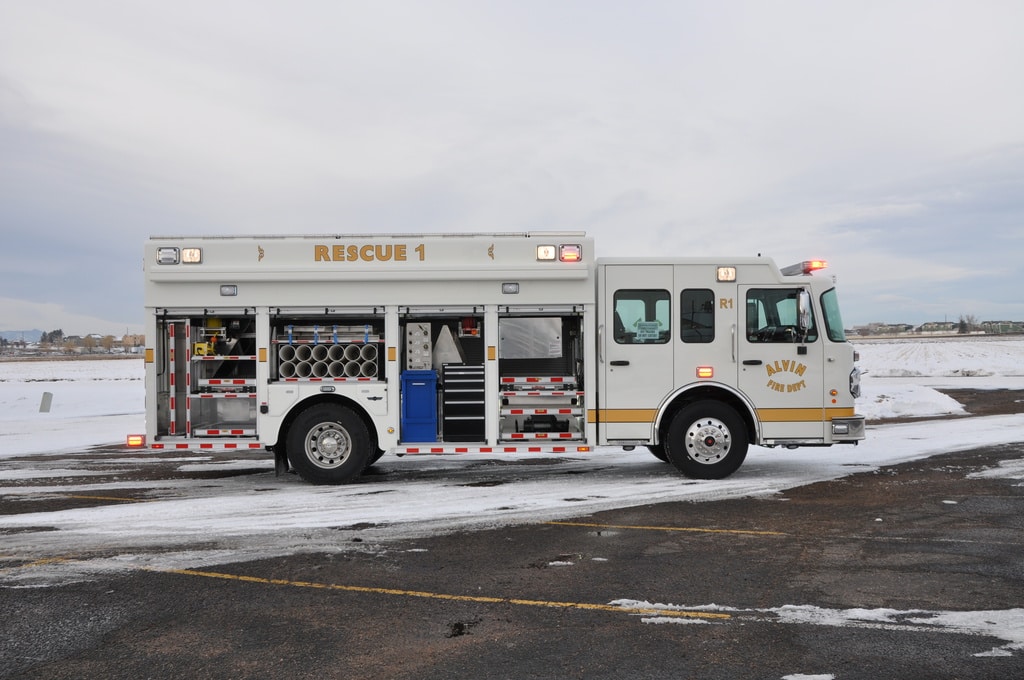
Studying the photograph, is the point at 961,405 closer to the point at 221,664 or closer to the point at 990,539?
the point at 990,539

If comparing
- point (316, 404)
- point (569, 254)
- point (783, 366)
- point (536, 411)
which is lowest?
point (536, 411)

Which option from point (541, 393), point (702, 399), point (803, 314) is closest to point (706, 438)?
point (702, 399)

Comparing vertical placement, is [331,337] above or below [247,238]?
below

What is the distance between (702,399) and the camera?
8.84 m

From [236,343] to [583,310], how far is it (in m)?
4.44

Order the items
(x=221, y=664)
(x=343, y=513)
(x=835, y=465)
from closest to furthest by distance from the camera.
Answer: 1. (x=221, y=664)
2. (x=343, y=513)
3. (x=835, y=465)

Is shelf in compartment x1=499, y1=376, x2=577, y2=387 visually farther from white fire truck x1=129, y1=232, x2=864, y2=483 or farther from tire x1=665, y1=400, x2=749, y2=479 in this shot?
tire x1=665, y1=400, x2=749, y2=479

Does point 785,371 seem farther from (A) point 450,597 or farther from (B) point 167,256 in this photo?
(B) point 167,256

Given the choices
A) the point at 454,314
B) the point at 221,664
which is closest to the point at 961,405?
the point at 454,314

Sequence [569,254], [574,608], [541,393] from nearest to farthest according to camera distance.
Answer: [574,608], [569,254], [541,393]

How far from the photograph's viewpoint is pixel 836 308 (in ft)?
29.3

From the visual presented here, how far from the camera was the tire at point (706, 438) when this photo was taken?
8727 millimetres

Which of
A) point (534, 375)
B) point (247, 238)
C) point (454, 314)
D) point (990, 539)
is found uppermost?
point (247, 238)

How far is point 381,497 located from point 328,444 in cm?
118
